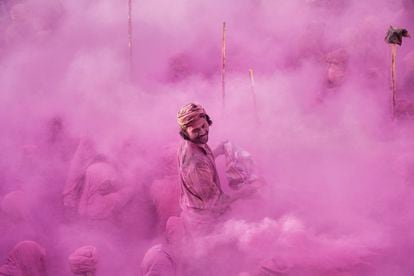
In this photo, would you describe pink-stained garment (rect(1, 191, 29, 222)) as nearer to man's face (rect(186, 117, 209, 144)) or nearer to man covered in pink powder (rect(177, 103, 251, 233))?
man covered in pink powder (rect(177, 103, 251, 233))

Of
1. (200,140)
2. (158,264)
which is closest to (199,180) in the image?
(200,140)

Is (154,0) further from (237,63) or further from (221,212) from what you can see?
(221,212)

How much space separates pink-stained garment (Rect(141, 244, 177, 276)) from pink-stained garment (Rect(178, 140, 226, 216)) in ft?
2.27

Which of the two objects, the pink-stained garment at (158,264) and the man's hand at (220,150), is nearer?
the pink-stained garment at (158,264)

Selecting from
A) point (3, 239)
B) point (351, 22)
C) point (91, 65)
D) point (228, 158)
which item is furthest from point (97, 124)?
point (351, 22)

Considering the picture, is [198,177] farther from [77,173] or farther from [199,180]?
[77,173]

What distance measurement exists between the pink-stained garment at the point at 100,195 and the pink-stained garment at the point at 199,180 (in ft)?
4.86

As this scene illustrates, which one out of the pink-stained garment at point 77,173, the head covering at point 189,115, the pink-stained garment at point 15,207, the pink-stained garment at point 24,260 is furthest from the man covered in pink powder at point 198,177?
the pink-stained garment at point 15,207

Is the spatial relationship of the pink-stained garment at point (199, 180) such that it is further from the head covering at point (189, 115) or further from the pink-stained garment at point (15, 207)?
the pink-stained garment at point (15, 207)

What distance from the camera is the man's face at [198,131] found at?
515 cm

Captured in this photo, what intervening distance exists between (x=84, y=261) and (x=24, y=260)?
3.13 feet

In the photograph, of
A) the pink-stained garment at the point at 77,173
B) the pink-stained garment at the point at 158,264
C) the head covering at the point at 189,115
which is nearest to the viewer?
the pink-stained garment at the point at 158,264

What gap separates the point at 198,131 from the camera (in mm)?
5176

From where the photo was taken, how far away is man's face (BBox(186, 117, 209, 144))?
5.15 metres
